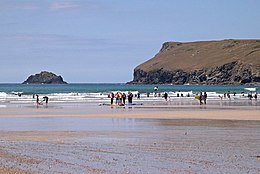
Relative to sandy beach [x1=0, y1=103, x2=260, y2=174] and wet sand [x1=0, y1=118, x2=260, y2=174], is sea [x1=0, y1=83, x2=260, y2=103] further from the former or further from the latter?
wet sand [x1=0, y1=118, x2=260, y2=174]

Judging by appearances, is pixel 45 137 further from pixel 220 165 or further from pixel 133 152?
pixel 220 165

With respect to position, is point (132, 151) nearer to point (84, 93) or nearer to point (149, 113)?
point (149, 113)

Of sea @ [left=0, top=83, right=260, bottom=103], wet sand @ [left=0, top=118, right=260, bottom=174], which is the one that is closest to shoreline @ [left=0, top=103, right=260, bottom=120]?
wet sand @ [left=0, top=118, right=260, bottom=174]

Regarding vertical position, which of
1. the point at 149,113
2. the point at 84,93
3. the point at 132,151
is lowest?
the point at 132,151

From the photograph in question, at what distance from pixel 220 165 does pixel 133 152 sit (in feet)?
10.5

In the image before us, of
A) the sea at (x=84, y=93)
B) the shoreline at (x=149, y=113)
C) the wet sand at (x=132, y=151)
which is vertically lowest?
the wet sand at (x=132, y=151)

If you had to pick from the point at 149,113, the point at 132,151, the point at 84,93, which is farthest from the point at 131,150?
the point at 84,93

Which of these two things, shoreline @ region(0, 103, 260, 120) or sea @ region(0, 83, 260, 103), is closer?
shoreline @ region(0, 103, 260, 120)

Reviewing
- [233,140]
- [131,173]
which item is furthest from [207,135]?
[131,173]

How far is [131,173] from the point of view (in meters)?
13.0

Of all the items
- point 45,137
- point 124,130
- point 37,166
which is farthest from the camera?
point 124,130

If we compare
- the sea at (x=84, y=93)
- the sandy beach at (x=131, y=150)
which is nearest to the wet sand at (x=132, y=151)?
the sandy beach at (x=131, y=150)

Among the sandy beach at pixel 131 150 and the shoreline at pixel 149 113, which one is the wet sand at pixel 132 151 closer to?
the sandy beach at pixel 131 150

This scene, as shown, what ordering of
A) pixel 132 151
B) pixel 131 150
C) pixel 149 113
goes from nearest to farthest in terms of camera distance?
1. pixel 132 151
2. pixel 131 150
3. pixel 149 113
